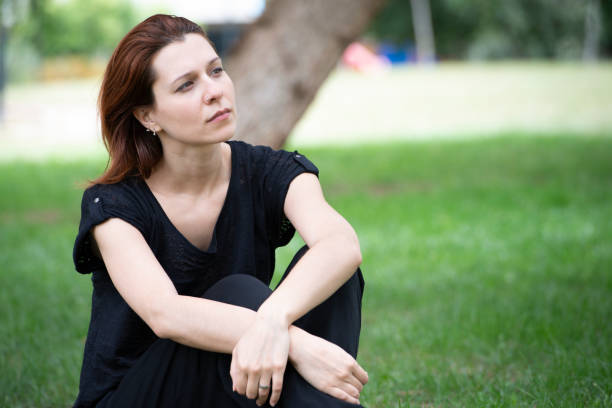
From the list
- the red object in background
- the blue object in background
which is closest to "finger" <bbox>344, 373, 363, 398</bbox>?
the red object in background

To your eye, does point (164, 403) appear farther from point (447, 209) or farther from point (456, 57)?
point (456, 57)

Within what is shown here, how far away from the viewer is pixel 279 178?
271 cm

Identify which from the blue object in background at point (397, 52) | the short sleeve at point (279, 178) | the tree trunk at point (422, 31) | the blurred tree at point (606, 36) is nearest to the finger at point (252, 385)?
the short sleeve at point (279, 178)

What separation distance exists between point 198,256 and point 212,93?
0.53m

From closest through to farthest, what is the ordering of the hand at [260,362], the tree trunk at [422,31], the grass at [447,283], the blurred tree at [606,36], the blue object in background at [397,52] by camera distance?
the hand at [260,362], the grass at [447,283], the blurred tree at [606,36], the tree trunk at [422,31], the blue object in background at [397,52]

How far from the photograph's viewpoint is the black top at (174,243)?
2.47 meters

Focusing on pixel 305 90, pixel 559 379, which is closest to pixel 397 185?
pixel 305 90

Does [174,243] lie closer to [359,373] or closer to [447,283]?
[359,373]

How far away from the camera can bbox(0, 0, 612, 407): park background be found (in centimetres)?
350

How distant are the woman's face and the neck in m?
0.10

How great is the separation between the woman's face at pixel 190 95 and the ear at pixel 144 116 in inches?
2.1

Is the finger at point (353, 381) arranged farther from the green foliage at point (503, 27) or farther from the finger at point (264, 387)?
the green foliage at point (503, 27)

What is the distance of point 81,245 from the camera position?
242 cm

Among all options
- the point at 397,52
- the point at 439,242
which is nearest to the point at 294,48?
the point at 439,242
